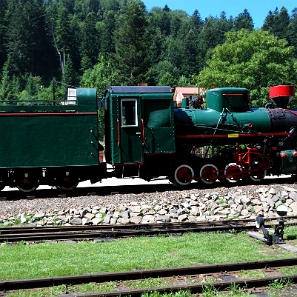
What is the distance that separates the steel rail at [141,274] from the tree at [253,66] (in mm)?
21507

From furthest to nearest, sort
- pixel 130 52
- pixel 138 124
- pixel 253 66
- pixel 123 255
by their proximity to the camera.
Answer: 1. pixel 130 52
2. pixel 253 66
3. pixel 138 124
4. pixel 123 255

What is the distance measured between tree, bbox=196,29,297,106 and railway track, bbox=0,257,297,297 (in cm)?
2173

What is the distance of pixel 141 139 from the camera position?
40.4ft

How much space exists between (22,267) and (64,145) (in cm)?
615

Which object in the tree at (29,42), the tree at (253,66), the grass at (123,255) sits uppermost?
the tree at (29,42)

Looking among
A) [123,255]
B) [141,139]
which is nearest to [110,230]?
[123,255]

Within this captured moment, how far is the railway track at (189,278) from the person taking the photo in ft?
17.8

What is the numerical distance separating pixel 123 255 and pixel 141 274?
1.21 meters

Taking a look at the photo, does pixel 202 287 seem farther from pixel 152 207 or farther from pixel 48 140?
pixel 48 140

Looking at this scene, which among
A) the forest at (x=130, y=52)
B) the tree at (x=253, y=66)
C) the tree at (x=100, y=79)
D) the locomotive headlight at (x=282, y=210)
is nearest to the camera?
the locomotive headlight at (x=282, y=210)

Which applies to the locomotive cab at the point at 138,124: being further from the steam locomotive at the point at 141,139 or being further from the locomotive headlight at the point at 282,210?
the locomotive headlight at the point at 282,210

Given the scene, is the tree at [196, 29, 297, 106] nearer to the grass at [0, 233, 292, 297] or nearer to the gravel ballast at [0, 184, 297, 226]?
the gravel ballast at [0, 184, 297, 226]

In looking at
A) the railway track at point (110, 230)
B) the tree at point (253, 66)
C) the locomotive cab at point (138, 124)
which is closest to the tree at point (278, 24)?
the tree at point (253, 66)

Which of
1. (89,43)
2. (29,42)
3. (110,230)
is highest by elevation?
(89,43)
